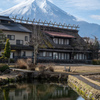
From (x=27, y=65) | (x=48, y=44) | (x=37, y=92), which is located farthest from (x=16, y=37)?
(x=37, y=92)

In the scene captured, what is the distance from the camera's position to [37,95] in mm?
20453

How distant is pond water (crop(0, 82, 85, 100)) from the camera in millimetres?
19672

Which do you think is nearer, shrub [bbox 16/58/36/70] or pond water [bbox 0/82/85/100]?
pond water [bbox 0/82/85/100]

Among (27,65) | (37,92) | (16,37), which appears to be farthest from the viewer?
(16,37)

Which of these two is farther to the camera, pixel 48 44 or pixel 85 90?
pixel 48 44

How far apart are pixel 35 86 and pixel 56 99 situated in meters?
4.92

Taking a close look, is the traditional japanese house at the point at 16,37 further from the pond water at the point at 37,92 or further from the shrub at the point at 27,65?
the pond water at the point at 37,92

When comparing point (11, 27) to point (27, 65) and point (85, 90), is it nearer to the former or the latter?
point (27, 65)

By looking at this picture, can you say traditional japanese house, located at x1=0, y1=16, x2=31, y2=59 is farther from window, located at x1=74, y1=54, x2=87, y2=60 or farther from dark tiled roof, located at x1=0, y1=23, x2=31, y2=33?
window, located at x1=74, y1=54, x2=87, y2=60

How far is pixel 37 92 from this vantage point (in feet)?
70.9

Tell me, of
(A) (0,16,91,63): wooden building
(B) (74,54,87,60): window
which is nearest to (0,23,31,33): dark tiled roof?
(A) (0,16,91,63): wooden building

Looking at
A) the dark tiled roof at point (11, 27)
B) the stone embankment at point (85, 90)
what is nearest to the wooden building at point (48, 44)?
the dark tiled roof at point (11, 27)

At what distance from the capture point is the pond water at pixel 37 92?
1967 centimetres

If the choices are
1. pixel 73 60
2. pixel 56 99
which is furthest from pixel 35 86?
pixel 73 60
